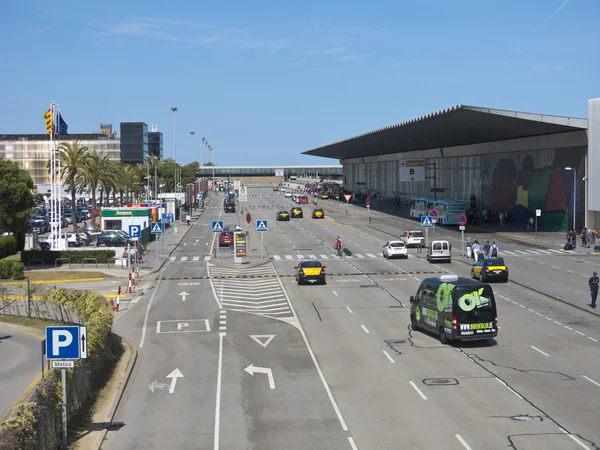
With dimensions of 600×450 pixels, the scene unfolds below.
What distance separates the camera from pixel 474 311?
2609 cm

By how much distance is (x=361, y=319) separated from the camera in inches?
1302

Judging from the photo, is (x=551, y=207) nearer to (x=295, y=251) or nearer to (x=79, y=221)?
(x=295, y=251)

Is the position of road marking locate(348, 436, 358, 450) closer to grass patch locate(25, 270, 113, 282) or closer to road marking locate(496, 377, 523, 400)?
road marking locate(496, 377, 523, 400)

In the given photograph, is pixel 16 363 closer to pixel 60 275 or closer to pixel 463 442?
pixel 463 442

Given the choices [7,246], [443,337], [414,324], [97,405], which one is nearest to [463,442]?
[97,405]

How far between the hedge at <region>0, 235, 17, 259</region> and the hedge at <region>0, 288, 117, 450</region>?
124 ft

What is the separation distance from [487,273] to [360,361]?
819 inches

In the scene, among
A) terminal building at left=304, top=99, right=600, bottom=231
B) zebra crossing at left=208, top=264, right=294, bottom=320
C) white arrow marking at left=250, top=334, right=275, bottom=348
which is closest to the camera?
white arrow marking at left=250, top=334, right=275, bottom=348

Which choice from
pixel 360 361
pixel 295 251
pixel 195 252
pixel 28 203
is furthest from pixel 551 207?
pixel 360 361

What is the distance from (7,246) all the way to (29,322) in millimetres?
33722

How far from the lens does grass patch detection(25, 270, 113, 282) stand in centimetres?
4988

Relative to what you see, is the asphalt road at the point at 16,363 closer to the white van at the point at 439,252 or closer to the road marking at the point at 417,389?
the road marking at the point at 417,389

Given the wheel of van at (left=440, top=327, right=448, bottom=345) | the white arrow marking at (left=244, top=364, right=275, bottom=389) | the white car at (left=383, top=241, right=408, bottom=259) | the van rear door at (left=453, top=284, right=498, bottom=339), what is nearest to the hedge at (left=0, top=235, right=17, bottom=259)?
the white car at (left=383, top=241, right=408, bottom=259)

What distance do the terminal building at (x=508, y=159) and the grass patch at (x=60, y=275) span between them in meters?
38.2
